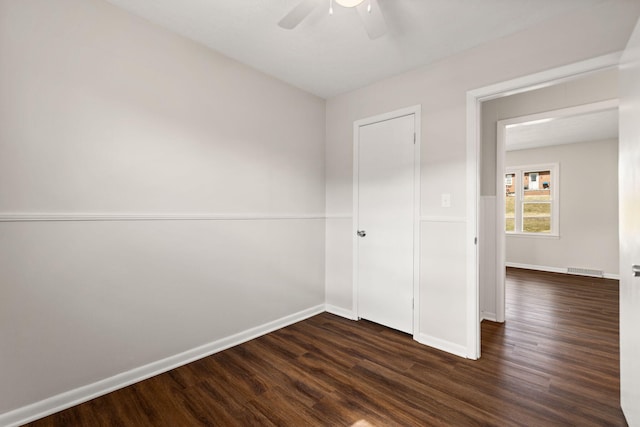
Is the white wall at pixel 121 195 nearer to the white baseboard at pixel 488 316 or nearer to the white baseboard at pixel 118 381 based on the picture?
the white baseboard at pixel 118 381

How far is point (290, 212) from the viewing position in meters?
3.05

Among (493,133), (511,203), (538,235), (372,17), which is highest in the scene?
(372,17)

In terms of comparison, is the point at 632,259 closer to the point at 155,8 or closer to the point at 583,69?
the point at 583,69

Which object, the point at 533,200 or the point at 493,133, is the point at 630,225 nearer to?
the point at 493,133

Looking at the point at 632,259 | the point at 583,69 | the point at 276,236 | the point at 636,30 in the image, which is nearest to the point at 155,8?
the point at 276,236

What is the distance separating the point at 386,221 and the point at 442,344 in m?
1.19

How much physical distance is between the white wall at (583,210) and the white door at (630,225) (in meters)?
4.91

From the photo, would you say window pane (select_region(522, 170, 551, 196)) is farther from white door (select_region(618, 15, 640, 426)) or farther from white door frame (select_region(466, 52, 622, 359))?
white door (select_region(618, 15, 640, 426))

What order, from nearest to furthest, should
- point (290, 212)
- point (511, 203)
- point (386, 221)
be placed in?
point (386, 221), point (290, 212), point (511, 203)

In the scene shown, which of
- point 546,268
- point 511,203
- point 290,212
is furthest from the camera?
point 511,203

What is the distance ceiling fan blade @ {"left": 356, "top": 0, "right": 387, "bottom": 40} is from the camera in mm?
1598

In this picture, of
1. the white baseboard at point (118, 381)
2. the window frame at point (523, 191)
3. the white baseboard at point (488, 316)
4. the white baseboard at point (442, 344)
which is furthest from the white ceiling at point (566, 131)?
the white baseboard at point (118, 381)

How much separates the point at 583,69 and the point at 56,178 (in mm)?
3337

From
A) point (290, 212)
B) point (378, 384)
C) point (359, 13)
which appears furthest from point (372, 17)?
point (378, 384)
